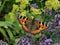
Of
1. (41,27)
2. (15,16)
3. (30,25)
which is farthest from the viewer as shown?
(15,16)

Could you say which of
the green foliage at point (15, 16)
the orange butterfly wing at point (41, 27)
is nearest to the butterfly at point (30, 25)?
the orange butterfly wing at point (41, 27)

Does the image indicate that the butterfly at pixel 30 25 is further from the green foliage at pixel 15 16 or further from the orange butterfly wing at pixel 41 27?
the green foliage at pixel 15 16

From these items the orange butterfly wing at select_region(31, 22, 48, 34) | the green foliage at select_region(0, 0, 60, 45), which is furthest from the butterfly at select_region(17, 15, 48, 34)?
the green foliage at select_region(0, 0, 60, 45)

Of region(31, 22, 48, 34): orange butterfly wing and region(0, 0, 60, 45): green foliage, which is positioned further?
region(0, 0, 60, 45): green foliage

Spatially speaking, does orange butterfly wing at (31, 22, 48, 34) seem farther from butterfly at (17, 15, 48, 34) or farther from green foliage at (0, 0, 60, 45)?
green foliage at (0, 0, 60, 45)

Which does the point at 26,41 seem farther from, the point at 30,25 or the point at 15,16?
the point at 15,16

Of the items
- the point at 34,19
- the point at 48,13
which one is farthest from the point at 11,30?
the point at 48,13

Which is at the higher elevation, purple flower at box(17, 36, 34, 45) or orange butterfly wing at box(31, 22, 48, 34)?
orange butterfly wing at box(31, 22, 48, 34)

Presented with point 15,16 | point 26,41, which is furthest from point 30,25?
point 15,16

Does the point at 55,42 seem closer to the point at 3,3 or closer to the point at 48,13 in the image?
the point at 48,13

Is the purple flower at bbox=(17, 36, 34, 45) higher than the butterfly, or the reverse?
the butterfly

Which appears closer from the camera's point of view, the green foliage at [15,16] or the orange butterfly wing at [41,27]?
the orange butterfly wing at [41,27]
